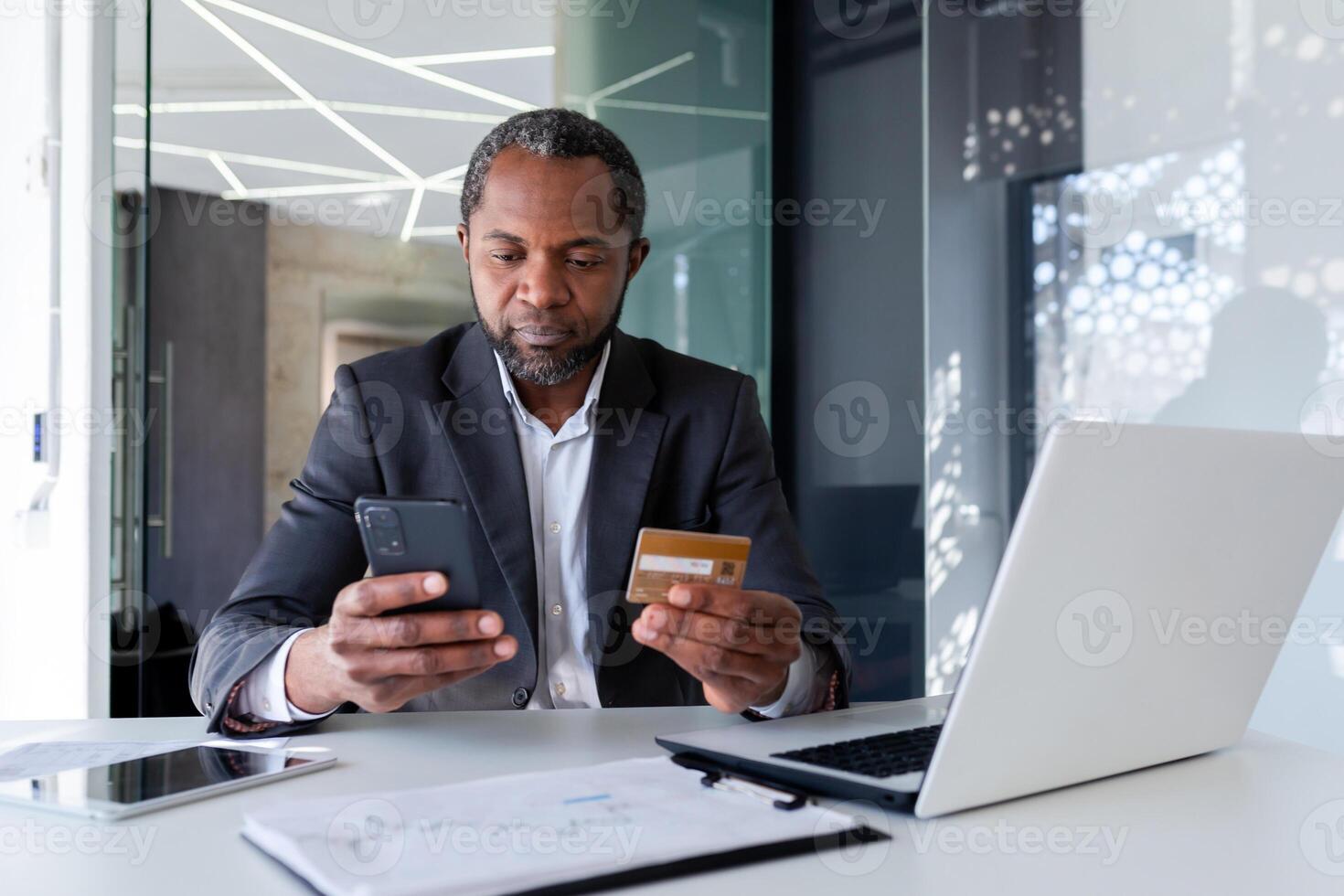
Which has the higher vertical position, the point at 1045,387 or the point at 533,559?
the point at 1045,387

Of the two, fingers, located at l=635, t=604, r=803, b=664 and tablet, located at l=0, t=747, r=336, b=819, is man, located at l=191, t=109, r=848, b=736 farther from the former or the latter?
tablet, located at l=0, t=747, r=336, b=819

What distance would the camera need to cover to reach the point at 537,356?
1.76m

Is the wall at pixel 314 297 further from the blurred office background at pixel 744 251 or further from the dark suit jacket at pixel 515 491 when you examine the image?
the dark suit jacket at pixel 515 491

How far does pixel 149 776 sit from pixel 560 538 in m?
0.80

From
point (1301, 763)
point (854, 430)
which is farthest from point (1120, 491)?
point (854, 430)

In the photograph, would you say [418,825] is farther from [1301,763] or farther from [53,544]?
[53,544]

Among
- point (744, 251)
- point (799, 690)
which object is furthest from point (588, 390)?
point (744, 251)

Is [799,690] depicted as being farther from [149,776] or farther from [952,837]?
[149,776]

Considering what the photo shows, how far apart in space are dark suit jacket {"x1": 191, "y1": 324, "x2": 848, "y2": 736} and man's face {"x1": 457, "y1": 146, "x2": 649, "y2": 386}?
73 millimetres

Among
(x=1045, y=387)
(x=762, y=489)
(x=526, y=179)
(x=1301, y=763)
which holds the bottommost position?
(x=1301, y=763)

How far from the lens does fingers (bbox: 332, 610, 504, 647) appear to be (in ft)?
3.46

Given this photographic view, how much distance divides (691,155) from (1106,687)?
3.11 meters

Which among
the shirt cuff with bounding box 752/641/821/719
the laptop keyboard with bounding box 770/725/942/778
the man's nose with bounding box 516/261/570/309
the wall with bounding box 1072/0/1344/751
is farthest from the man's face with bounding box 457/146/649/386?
the wall with bounding box 1072/0/1344/751

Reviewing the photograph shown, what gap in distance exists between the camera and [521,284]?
5.67 feet
